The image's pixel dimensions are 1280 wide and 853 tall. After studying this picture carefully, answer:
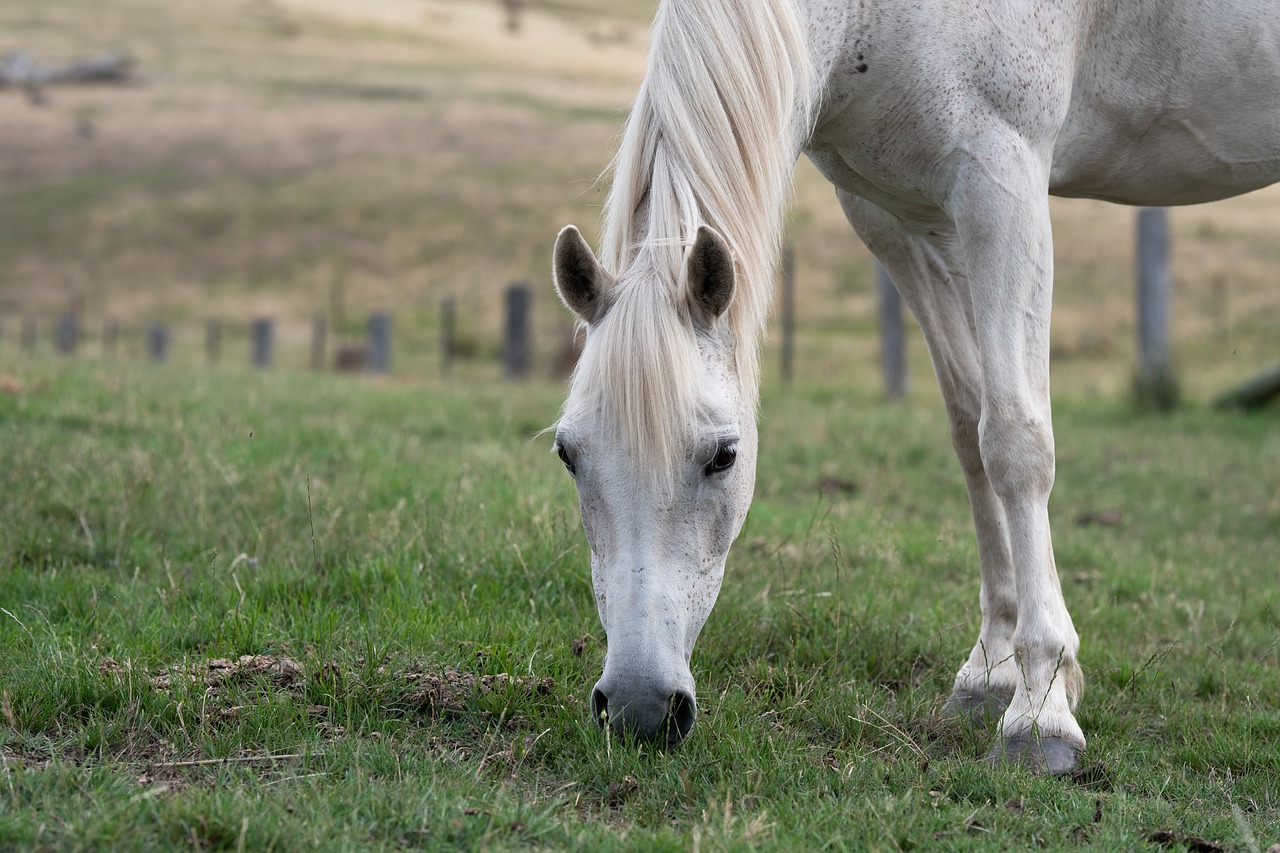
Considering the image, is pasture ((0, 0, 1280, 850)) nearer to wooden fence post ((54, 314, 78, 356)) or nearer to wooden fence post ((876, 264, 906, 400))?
wooden fence post ((876, 264, 906, 400))

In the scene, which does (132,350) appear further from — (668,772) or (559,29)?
(559,29)

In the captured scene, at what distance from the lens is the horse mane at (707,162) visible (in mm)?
2752

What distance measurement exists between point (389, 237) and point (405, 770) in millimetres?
37212

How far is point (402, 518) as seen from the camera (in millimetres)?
4480

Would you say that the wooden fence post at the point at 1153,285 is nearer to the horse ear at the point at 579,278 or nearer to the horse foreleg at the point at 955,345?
the horse foreleg at the point at 955,345

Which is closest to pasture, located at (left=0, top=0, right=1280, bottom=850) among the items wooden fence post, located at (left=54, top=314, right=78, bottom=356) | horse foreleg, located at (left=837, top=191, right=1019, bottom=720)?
horse foreleg, located at (left=837, top=191, right=1019, bottom=720)

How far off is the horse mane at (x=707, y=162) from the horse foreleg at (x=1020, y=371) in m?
0.55

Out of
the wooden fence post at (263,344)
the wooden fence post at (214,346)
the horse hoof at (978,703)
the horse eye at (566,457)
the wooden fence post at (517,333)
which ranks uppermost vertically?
the horse eye at (566,457)

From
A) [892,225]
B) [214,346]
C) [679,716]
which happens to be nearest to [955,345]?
[892,225]

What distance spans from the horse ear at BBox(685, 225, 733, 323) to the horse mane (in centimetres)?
5

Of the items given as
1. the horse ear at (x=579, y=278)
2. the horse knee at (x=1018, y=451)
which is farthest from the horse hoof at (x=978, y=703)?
the horse ear at (x=579, y=278)

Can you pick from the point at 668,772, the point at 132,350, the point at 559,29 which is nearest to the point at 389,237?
the point at 132,350

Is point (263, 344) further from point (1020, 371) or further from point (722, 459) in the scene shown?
point (722, 459)

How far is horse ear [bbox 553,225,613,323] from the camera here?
2.72m
